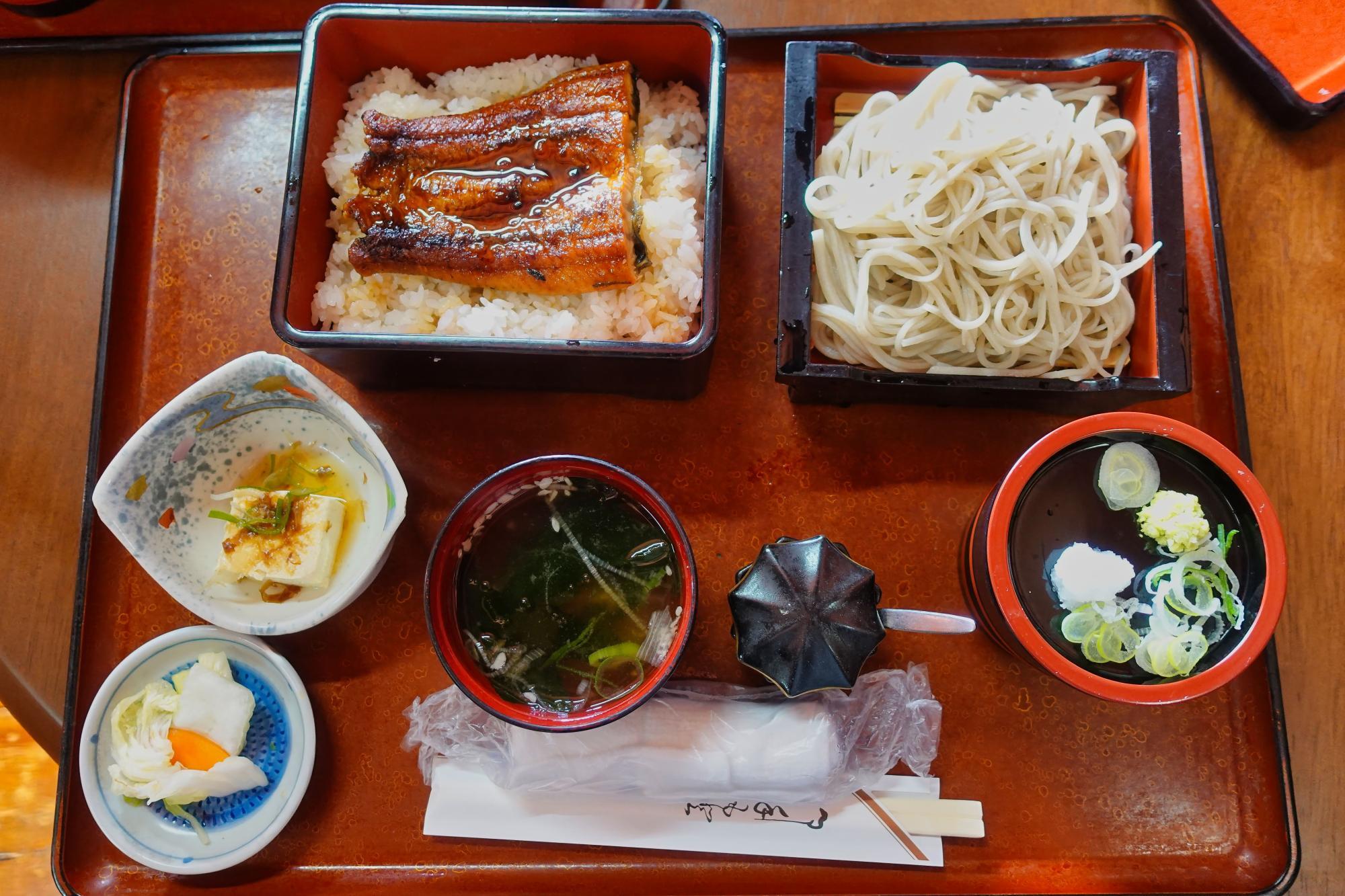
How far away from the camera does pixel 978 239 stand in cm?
179

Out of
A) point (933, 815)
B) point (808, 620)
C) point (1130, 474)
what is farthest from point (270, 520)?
point (1130, 474)

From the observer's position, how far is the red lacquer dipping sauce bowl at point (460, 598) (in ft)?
5.13

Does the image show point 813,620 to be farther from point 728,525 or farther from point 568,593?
point 568,593

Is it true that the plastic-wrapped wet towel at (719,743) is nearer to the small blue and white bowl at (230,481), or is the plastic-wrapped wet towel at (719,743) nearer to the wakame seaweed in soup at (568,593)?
the wakame seaweed in soup at (568,593)

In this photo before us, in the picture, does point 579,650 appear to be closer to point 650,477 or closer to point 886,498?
point 650,477

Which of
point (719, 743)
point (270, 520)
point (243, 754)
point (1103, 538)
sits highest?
point (1103, 538)

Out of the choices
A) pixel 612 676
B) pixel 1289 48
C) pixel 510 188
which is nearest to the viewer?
pixel 612 676

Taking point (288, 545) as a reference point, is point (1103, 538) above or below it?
above

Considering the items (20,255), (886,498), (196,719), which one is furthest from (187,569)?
(886,498)

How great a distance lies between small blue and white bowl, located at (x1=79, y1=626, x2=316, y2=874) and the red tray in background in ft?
8.48

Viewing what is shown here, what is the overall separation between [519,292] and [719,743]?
106 centimetres

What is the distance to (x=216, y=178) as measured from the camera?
2.06 metres

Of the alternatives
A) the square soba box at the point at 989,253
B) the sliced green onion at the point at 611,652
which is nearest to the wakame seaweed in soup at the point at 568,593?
the sliced green onion at the point at 611,652

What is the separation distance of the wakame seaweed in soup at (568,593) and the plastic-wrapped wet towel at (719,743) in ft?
0.36
